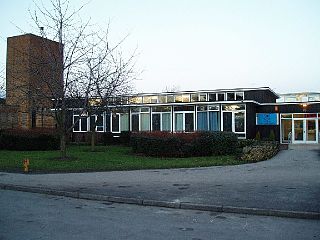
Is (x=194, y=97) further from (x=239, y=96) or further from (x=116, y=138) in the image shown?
(x=116, y=138)

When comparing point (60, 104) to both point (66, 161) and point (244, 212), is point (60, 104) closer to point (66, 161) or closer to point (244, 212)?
point (66, 161)

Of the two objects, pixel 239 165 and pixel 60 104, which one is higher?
pixel 60 104

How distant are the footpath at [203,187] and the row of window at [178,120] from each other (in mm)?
13053

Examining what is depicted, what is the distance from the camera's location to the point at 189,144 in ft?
67.0

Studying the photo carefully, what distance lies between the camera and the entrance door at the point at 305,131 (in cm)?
3003

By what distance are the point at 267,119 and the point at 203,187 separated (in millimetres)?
21551

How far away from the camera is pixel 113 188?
10.9 meters

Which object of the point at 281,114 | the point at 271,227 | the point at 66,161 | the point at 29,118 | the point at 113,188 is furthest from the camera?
the point at 29,118

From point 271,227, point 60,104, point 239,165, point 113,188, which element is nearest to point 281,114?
point 239,165

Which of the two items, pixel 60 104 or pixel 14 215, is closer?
pixel 14 215

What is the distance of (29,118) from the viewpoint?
38.5 m

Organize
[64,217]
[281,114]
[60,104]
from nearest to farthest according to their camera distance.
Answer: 1. [64,217]
2. [60,104]
3. [281,114]

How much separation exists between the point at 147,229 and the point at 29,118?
34753 mm

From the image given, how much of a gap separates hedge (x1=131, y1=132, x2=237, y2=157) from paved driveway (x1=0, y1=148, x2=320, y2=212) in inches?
191
